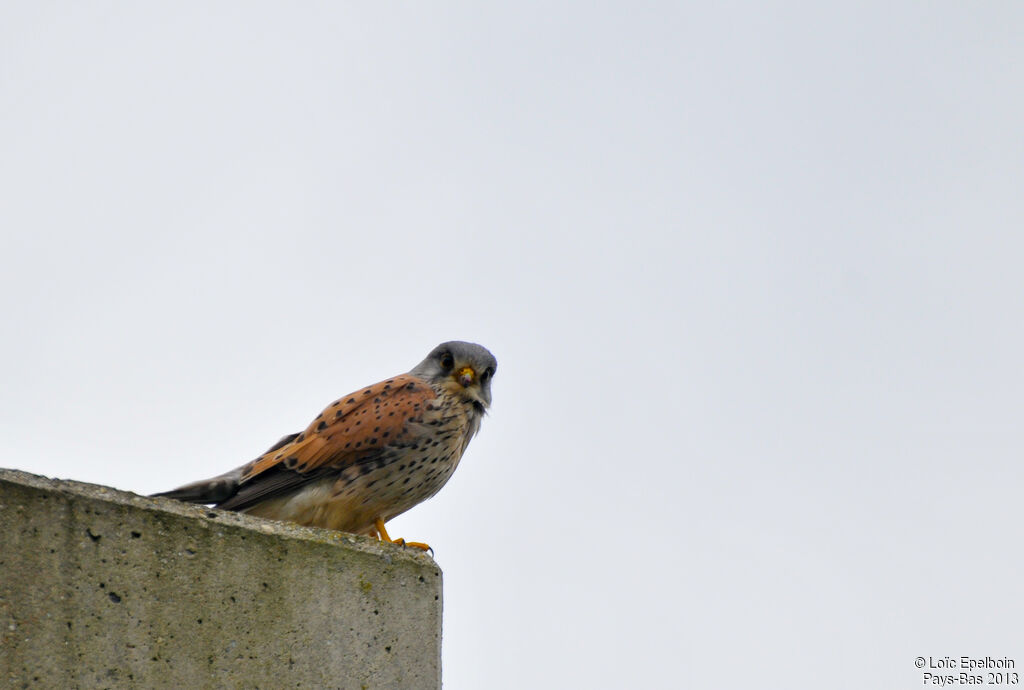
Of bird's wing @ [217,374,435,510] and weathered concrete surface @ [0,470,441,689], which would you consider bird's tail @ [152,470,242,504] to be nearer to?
bird's wing @ [217,374,435,510]

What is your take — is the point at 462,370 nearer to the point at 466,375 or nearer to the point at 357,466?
the point at 466,375

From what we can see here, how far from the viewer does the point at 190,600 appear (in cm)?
269

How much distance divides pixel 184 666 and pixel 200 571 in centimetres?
21

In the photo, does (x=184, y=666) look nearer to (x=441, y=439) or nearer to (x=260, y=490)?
(x=260, y=490)

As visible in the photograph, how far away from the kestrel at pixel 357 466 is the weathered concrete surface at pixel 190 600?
173 centimetres

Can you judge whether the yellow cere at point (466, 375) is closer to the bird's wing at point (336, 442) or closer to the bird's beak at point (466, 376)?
the bird's beak at point (466, 376)

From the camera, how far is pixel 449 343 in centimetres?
588

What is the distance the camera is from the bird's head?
5.61 metres

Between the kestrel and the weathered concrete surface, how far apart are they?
68.1 inches

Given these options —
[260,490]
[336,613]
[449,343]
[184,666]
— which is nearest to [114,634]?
[184,666]

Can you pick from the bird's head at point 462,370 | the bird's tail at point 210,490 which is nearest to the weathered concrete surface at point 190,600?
the bird's tail at point 210,490

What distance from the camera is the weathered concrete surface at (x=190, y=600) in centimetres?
257

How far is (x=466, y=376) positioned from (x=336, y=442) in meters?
0.90

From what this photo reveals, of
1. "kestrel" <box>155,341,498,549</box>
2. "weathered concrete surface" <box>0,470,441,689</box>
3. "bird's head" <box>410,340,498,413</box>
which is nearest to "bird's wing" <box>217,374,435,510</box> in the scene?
"kestrel" <box>155,341,498,549</box>
